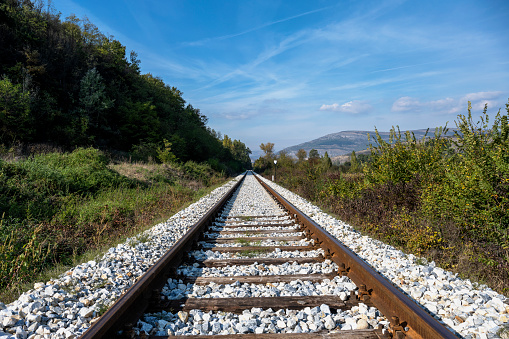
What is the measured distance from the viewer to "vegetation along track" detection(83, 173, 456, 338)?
223 cm

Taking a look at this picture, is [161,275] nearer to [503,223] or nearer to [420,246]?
[420,246]

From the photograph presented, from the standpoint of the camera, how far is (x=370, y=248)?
4574mm

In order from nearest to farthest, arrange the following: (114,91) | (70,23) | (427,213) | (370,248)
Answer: (370,248), (427,213), (114,91), (70,23)

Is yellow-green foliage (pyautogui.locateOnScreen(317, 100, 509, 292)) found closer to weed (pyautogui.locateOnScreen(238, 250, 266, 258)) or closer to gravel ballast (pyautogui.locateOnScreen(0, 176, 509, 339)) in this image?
gravel ballast (pyautogui.locateOnScreen(0, 176, 509, 339))

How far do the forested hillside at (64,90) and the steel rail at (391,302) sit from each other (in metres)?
15.9

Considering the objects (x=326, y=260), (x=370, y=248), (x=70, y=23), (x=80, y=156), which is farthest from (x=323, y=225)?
(x=70, y=23)

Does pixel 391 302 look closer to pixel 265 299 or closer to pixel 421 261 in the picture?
pixel 265 299

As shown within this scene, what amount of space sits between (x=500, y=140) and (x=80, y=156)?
14528 mm

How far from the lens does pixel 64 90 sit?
20656 mm

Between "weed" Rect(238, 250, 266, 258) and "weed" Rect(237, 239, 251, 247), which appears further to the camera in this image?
"weed" Rect(237, 239, 251, 247)

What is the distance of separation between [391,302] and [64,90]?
24.6 m

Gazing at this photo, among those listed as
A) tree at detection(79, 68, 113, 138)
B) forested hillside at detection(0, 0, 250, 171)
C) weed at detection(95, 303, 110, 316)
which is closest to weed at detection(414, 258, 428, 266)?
weed at detection(95, 303, 110, 316)

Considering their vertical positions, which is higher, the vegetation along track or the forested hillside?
the forested hillside

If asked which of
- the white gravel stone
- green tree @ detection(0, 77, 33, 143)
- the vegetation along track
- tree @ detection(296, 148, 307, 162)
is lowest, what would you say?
the white gravel stone
